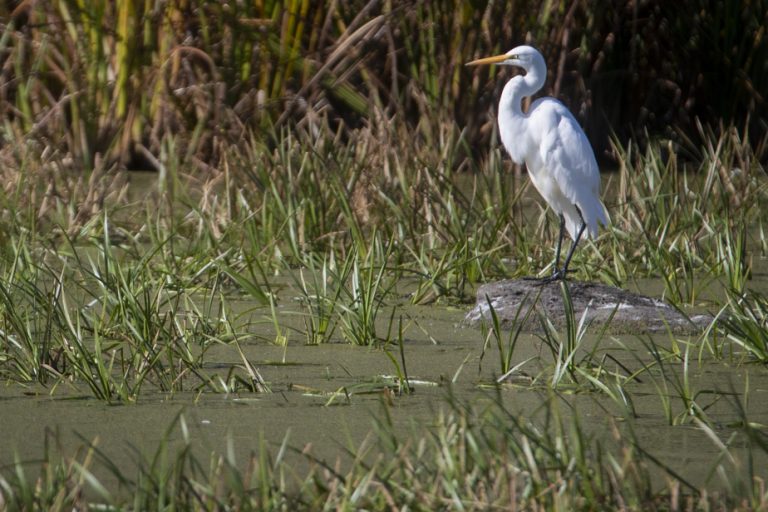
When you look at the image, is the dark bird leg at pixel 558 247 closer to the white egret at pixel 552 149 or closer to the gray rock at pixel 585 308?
the white egret at pixel 552 149

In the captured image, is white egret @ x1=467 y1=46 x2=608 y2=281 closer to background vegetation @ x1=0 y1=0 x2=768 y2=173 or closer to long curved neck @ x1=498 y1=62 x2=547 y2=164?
long curved neck @ x1=498 y1=62 x2=547 y2=164

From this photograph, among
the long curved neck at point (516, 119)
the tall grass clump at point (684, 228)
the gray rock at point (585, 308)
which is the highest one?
A: the long curved neck at point (516, 119)

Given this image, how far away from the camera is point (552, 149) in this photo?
15.2 ft

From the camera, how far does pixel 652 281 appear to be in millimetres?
4277

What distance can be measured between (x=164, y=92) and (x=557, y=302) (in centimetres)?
304

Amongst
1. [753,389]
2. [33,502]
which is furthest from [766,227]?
[33,502]

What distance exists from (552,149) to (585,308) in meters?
1.25

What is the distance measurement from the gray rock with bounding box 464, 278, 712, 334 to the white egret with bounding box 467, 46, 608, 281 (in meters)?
0.94

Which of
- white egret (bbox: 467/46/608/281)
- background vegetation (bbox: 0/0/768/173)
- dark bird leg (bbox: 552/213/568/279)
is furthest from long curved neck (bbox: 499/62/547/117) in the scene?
background vegetation (bbox: 0/0/768/173)

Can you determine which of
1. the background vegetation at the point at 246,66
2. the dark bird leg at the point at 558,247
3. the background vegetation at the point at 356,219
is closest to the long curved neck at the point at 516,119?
the background vegetation at the point at 356,219

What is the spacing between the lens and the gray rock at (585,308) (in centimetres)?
339

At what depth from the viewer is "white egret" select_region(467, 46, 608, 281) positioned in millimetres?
4562

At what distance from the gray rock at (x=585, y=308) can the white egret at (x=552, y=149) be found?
3.07 feet

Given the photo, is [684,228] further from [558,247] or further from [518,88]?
[518,88]
